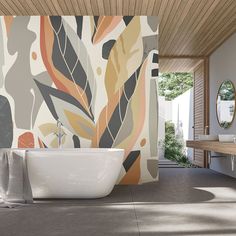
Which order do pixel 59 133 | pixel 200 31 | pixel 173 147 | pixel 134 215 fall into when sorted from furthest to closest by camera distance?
1. pixel 173 147
2. pixel 200 31
3. pixel 59 133
4. pixel 134 215

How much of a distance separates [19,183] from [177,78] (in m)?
20.1

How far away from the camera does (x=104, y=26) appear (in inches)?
207

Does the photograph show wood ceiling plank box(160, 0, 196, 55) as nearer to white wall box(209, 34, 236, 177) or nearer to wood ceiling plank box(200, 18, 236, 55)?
wood ceiling plank box(200, 18, 236, 55)

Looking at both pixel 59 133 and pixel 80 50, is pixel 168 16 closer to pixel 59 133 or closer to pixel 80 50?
pixel 80 50

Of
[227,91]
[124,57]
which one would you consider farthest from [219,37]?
[124,57]

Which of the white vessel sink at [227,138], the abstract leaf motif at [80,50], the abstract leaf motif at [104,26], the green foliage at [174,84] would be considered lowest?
the white vessel sink at [227,138]

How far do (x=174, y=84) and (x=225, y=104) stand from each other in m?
16.7

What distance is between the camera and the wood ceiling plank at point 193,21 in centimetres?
499

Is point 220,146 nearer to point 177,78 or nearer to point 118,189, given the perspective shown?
point 118,189

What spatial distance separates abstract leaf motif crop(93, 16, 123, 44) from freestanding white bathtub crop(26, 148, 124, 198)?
1969mm

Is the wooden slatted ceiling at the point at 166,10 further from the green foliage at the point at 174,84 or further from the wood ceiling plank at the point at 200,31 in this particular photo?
the green foliage at the point at 174,84

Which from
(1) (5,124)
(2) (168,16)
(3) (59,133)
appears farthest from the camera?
(2) (168,16)

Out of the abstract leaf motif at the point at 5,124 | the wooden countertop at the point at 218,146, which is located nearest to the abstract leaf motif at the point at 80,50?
the abstract leaf motif at the point at 5,124

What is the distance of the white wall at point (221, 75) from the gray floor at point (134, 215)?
212 centimetres
